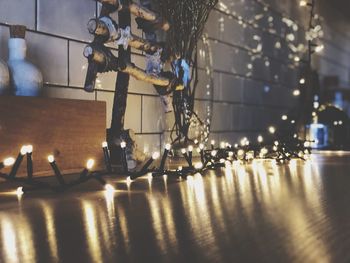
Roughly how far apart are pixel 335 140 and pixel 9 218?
78.8 inches

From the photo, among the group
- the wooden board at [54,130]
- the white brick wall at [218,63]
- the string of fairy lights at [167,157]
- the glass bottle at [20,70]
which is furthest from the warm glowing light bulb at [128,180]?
the white brick wall at [218,63]

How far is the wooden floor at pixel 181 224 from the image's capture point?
37 cm

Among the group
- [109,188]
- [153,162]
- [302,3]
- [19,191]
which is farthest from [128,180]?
[302,3]

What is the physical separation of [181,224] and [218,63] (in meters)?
1.56

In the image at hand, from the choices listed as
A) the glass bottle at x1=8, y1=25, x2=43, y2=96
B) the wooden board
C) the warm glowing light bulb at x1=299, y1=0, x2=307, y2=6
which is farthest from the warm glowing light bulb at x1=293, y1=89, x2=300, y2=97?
the glass bottle at x1=8, y1=25, x2=43, y2=96

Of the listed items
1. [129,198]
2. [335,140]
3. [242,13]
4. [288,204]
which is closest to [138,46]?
[129,198]

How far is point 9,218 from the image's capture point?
53 centimetres

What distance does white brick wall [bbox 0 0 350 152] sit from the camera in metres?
1.13

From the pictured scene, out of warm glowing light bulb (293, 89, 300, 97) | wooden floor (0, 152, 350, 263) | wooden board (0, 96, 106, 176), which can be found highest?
warm glowing light bulb (293, 89, 300, 97)

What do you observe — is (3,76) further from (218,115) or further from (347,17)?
(347,17)

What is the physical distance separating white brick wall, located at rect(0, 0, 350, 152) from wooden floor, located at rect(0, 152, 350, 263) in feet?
1.50

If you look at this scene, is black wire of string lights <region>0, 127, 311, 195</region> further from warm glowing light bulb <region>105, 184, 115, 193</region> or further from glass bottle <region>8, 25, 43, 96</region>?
glass bottle <region>8, 25, 43, 96</region>

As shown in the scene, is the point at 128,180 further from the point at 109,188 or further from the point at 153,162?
the point at 153,162

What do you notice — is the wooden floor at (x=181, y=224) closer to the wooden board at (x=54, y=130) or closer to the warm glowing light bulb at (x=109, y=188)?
the warm glowing light bulb at (x=109, y=188)
